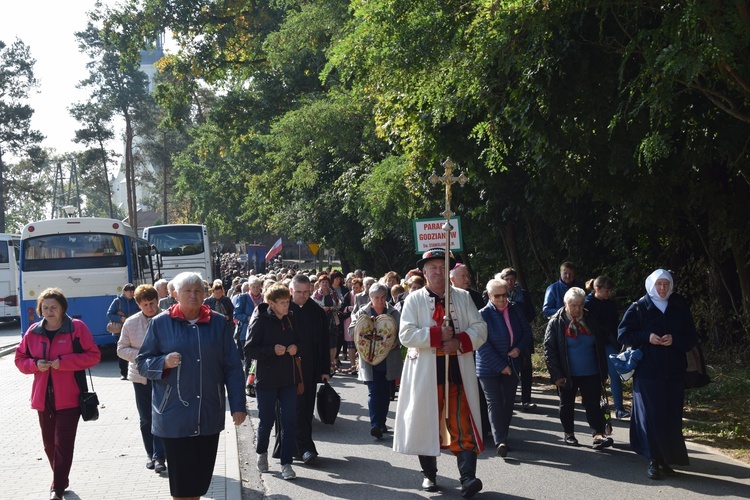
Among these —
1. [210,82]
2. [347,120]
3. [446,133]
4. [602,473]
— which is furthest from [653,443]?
[210,82]

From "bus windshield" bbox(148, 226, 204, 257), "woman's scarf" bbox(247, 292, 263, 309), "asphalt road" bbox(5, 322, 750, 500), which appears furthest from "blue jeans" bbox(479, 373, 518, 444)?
"bus windshield" bbox(148, 226, 204, 257)

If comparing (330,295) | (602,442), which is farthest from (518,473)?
(330,295)

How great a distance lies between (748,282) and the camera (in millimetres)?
14109

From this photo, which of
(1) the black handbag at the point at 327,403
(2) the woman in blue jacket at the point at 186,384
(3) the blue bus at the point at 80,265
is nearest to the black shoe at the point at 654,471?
(1) the black handbag at the point at 327,403

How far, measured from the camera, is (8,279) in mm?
32906

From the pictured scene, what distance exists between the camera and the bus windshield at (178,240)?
3750 centimetres

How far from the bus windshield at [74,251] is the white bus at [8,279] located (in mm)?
12433

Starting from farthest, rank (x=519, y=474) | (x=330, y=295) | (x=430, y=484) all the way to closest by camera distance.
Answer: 1. (x=330, y=295)
2. (x=519, y=474)
3. (x=430, y=484)

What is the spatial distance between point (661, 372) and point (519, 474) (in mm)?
1544

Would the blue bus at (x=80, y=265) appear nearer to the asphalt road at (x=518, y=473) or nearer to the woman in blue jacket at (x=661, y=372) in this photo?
the asphalt road at (x=518, y=473)

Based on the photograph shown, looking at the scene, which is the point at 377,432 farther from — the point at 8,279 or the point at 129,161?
the point at 129,161

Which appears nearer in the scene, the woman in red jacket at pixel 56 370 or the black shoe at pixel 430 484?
the woman in red jacket at pixel 56 370

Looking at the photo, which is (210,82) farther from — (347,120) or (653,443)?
(653,443)

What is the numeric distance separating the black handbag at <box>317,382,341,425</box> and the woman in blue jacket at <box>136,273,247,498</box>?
4006 millimetres
